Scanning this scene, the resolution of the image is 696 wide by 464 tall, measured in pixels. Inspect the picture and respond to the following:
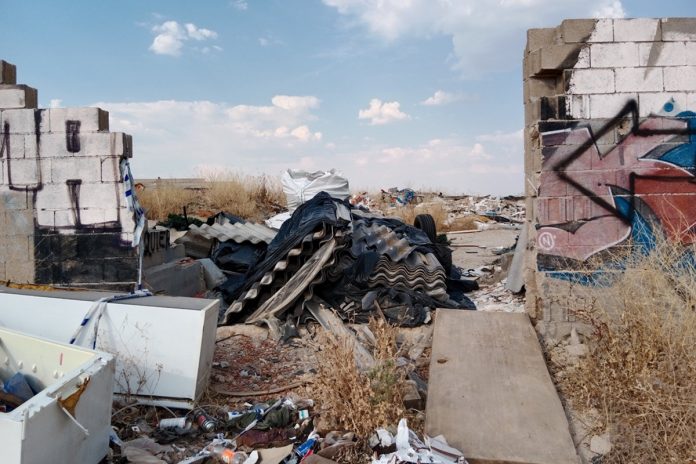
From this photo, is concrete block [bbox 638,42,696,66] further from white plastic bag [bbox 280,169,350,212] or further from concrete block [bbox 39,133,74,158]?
white plastic bag [bbox 280,169,350,212]

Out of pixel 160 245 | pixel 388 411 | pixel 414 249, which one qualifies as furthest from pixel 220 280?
pixel 388 411

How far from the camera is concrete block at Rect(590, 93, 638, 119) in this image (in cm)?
531

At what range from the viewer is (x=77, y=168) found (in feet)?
20.4

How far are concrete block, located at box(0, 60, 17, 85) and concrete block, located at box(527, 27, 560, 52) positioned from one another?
5.62m

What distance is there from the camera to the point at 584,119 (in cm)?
537

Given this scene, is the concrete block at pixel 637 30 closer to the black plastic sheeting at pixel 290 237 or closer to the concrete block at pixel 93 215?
the black plastic sheeting at pixel 290 237

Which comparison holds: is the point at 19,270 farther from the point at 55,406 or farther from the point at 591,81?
the point at 591,81

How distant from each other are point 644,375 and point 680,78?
316 centimetres

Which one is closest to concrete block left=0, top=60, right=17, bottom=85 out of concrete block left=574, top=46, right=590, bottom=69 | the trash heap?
the trash heap

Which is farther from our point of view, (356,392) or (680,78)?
(680,78)

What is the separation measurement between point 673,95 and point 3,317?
6110mm

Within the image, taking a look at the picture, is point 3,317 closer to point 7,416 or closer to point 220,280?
point 7,416

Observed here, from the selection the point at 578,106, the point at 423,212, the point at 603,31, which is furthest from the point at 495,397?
the point at 423,212

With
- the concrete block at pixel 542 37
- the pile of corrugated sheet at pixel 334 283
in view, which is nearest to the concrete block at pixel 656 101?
the concrete block at pixel 542 37
